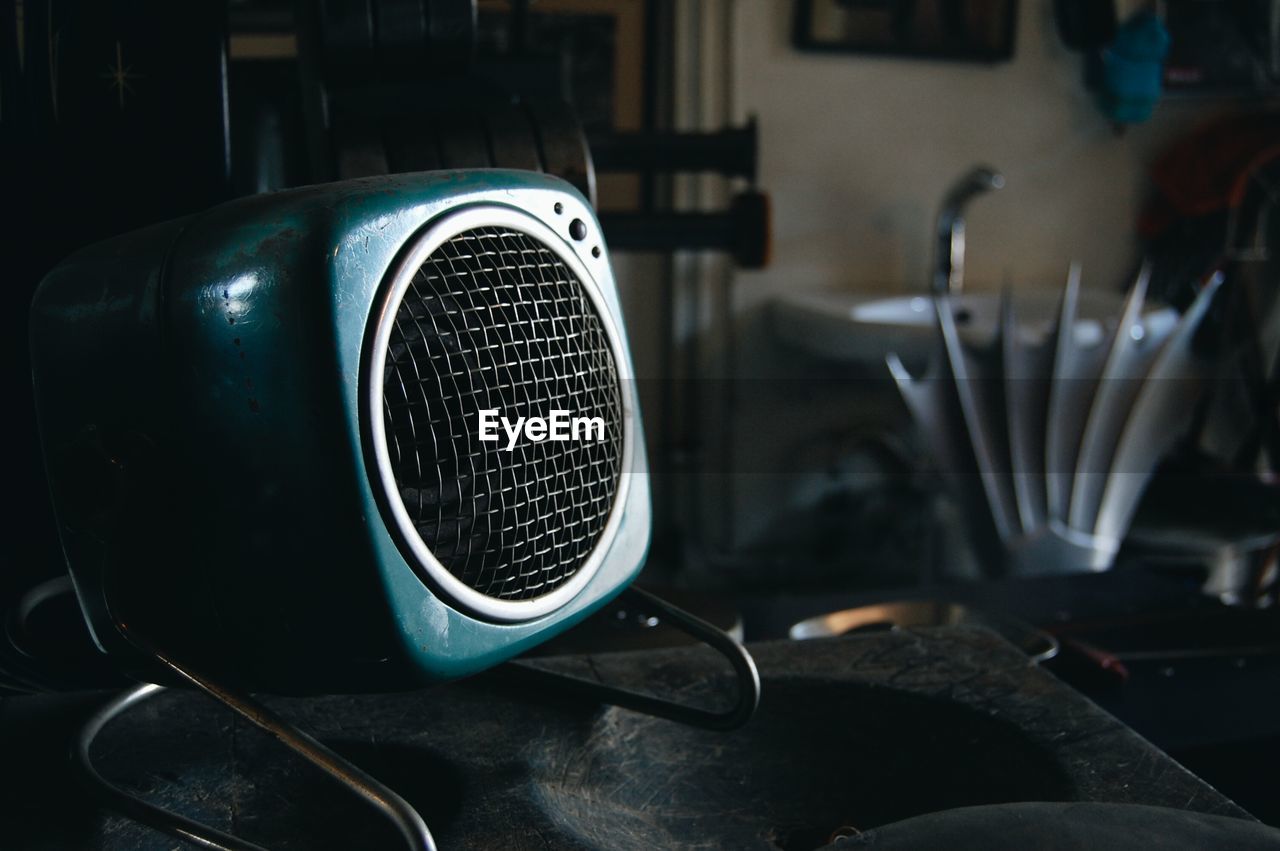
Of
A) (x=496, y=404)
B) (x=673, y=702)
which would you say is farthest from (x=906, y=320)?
(x=496, y=404)

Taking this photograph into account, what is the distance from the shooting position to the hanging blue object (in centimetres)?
275

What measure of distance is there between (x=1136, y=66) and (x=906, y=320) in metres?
1.03

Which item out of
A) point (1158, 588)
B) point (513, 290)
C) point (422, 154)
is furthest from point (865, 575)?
point (513, 290)

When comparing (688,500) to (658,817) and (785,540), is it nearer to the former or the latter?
(785,540)

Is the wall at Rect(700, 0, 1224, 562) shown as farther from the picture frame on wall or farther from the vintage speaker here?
the vintage speaker

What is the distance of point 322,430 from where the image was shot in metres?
0.40

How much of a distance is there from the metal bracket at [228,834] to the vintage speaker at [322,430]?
1cm

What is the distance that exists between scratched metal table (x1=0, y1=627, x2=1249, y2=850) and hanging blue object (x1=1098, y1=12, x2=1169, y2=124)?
254cm

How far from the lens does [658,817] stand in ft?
1.85

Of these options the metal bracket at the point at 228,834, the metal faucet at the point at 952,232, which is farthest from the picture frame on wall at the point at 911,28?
the metal bracket at the point at 228,834

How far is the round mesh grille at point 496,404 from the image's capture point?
440 millimetres

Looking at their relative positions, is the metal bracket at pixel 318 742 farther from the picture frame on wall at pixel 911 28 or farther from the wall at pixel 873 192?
the picture frame on wall at pixel 911 28

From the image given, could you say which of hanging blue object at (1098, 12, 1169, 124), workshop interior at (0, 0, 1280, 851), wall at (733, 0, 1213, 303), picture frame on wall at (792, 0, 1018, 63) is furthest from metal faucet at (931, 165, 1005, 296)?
workshop interior at (0, 0, 1280, 851)

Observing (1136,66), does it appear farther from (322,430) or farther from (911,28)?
(322,430)
